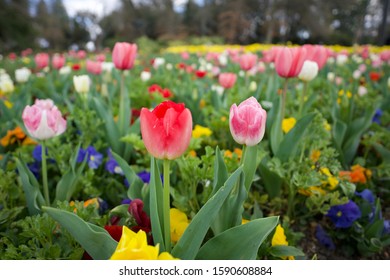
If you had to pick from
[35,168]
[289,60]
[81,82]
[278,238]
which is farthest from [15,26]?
[278,238]

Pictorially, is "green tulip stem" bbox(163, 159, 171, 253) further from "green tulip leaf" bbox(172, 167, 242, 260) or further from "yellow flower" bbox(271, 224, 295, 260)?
"yellow flower" bbox(271, 224, 295, 260)

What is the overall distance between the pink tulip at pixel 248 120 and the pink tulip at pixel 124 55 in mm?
928

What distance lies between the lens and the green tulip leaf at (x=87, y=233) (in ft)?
2.23

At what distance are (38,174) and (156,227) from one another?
89cm

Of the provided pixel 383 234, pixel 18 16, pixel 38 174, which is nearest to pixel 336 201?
pixel 383 234

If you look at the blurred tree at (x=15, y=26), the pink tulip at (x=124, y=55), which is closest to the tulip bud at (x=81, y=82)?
the pink tulip at (x=124, y=55)

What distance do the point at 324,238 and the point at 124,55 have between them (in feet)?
3.48

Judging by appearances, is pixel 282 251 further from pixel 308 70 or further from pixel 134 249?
pixel 308 70

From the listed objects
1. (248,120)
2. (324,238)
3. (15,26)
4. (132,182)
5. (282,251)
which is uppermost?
(15,26)

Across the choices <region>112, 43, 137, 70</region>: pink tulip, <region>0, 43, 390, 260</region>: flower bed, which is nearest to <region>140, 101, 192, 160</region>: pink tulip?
<region>0, 43, 390, 260</region>: flower bed

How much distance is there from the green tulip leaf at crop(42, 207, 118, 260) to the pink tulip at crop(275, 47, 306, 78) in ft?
2.85

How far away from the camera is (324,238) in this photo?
1269 mm

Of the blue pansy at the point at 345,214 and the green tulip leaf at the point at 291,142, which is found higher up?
the green tulip leaf at the point at 291,142

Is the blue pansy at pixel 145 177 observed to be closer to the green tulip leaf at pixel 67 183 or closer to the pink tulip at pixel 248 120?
the green tulip leaf at pixel 67 183
